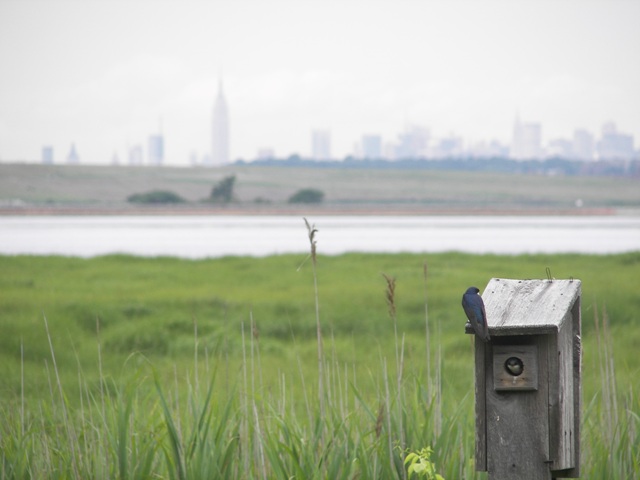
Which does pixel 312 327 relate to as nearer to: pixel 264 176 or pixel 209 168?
pixel 264 176

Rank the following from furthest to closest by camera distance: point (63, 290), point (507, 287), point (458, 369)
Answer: point (63, 290), point (458, 369), point (507, 287)

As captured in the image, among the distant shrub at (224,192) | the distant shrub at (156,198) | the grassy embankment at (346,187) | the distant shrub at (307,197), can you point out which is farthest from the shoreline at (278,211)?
the distant shrub at (156,198)

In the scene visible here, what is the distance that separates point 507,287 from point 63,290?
1561cm

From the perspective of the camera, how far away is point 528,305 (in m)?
3.17

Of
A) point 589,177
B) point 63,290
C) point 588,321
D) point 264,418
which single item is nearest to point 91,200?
point 589,177

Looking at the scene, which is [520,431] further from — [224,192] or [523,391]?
[224,192]

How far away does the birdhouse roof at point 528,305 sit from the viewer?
10.1 feet

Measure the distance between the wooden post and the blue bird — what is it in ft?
0.33

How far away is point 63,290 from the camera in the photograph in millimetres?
17906

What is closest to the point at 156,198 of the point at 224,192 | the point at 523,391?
the point at 224,192

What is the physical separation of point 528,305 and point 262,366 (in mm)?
8011

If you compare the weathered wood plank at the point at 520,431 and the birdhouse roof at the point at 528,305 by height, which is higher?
the birdhouse roof at the point at 528,305

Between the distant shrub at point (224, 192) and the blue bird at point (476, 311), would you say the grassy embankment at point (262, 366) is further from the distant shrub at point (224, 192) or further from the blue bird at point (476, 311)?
the distant shrub at point (224, 192)

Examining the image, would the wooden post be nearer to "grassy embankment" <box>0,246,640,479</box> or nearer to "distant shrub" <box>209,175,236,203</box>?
"grassy embankment" <box>0,246,640,479</box>
